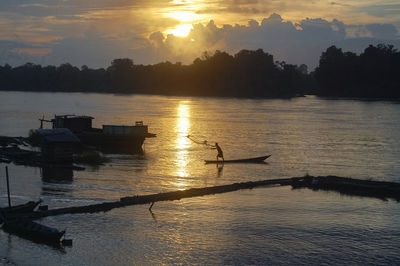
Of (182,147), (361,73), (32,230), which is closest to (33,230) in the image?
(32,230)

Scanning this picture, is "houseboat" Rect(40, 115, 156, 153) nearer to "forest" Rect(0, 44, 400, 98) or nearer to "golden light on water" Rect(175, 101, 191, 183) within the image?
"golden light on water" Rect(175, 101, 191, 183)

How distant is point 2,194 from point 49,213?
6.50 m

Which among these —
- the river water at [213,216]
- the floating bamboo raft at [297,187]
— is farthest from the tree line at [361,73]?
the floating bamboo raft at [297,187]

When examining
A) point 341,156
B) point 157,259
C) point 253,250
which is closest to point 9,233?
point 157,259

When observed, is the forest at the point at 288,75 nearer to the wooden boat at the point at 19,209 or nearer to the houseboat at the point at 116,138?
the houseboat at the point at 116,138

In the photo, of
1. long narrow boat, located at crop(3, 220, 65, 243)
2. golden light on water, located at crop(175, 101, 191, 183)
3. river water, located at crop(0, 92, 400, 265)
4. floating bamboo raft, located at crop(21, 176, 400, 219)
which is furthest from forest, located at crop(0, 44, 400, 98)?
long narrow boat, located at crop(3, 220, 65, 243)

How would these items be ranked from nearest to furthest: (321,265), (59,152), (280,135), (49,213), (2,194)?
1. (321,265)
2. (49,213)
3. (2,194)
4. (59,152)
5. (280,135)

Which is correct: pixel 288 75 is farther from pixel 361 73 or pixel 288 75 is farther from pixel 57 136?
pixel 57 136

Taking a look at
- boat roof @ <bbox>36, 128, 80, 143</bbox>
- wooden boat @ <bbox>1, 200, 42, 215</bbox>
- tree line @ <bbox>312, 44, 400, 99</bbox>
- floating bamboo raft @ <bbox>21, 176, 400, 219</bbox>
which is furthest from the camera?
tree line @ <bbox>312, 44, 400, 99</bbox>

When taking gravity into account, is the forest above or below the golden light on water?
above

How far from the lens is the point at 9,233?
22750 millimetres

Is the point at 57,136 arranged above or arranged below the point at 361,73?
below

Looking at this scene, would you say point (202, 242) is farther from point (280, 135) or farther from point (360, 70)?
point (360, 70)

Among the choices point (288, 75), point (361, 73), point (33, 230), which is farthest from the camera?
point (288, 75)
